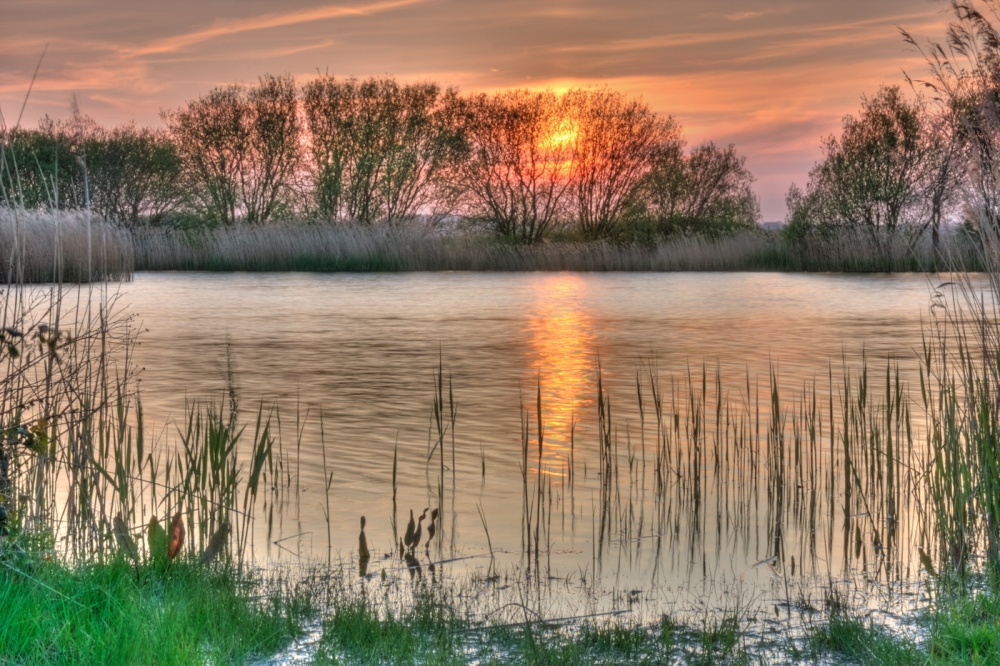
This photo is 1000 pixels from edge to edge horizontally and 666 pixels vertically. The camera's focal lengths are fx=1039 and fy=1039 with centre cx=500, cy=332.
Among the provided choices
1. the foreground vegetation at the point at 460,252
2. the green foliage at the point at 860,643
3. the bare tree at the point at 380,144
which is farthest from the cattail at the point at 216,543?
the bare tree at the point at 380,144

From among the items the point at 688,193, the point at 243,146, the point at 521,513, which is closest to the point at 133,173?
the point at 243,146

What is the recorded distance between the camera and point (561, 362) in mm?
11617

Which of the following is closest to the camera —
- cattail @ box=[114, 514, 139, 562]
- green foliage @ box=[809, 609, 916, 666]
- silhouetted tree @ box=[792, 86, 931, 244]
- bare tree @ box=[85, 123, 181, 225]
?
green foliage @ box=[809, 609, 916, 666]

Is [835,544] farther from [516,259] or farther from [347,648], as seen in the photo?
[516,259]

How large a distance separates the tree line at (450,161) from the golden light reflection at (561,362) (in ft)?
31.0

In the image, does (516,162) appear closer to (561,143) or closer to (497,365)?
(561,143)

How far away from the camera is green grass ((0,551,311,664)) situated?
107 inches

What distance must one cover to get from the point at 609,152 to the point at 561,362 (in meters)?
20.8

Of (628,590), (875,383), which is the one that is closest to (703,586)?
(628,590)

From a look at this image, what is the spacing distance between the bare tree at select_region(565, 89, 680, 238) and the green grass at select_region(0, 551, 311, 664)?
2845 cm

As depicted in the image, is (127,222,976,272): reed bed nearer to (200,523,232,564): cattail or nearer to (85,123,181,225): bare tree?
(85,123,181,225): bare tree

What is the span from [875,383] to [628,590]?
18.9 feet

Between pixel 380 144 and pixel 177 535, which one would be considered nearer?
pixel 177 535

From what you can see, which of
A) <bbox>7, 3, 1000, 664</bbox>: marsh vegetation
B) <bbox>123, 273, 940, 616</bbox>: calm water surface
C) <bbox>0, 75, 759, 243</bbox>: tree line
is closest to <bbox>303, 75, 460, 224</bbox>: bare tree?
<bbox>0, 75, 759, 243</bbox>: tree line
